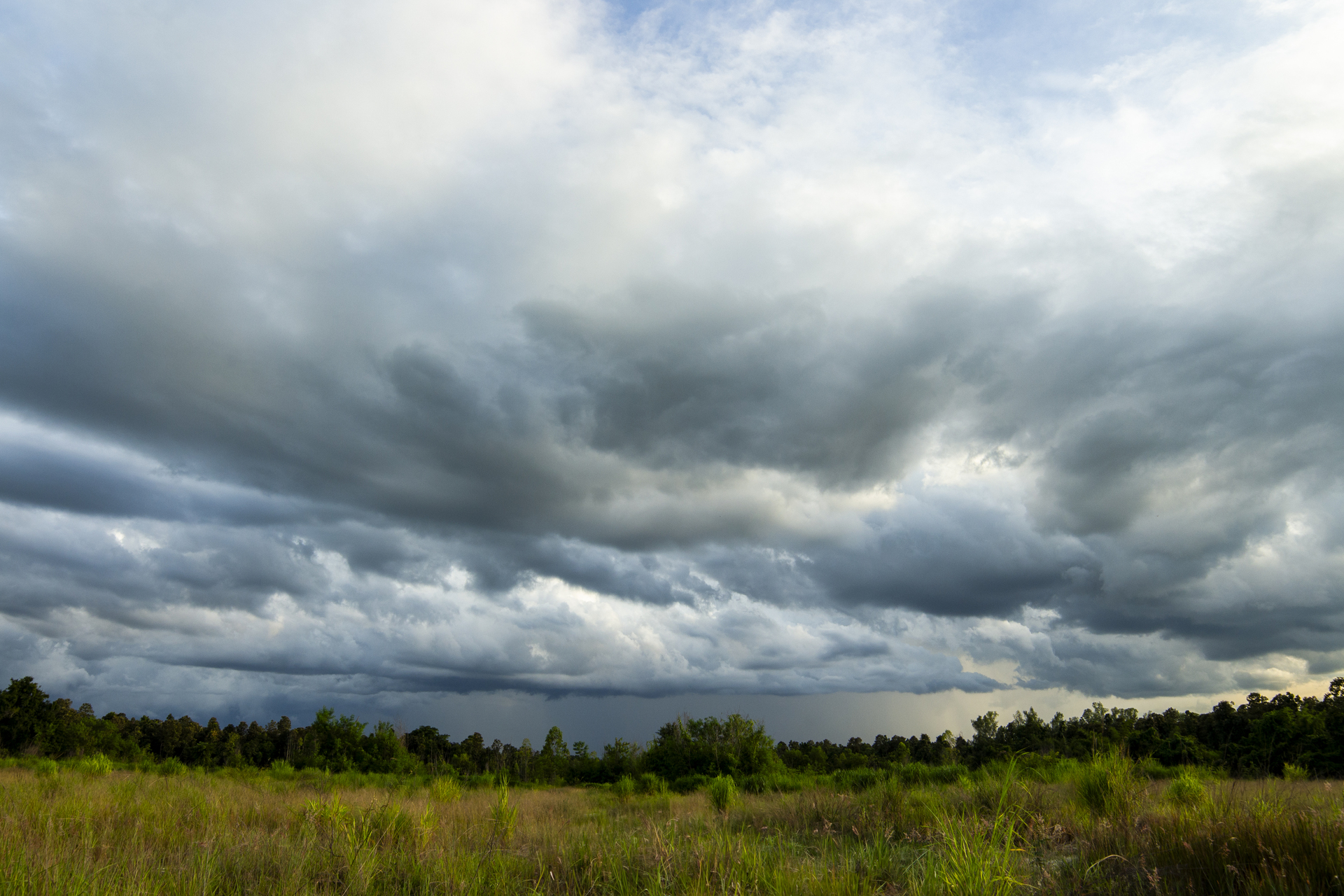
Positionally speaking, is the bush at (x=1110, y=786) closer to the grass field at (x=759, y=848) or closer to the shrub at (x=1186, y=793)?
the grass field at (x=759, y=848)

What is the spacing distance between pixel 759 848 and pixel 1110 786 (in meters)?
5.94

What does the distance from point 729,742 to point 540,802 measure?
34.2m

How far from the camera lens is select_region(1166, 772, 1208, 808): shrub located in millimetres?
8914

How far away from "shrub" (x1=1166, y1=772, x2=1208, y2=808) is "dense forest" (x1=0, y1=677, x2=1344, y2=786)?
53.2 feet

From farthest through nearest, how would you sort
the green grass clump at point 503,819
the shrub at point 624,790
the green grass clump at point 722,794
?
the shrub at point 624,790, the green grass clump at point 722,794, the green grass clump at point 503,819

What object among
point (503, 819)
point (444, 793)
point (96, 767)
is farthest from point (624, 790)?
point (503, 819)

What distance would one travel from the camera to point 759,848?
7043mm

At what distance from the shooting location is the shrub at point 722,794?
16438 mm

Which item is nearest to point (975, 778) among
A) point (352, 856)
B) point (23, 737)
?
point (352, 856)

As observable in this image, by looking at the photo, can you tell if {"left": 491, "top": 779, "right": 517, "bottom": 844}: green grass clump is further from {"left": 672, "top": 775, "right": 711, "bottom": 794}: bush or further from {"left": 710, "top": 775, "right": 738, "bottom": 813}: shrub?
{"left": 672, "top": 775, "right": 711, "bottom": 794}: bush

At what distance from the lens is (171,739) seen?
89.6 meters

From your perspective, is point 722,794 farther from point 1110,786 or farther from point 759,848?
point 759,848

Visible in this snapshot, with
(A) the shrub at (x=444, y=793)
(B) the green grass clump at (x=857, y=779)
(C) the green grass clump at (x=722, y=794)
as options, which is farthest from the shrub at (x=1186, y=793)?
(A) the shrub at (x=444, y=793)

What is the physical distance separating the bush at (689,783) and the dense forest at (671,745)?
29 cm
